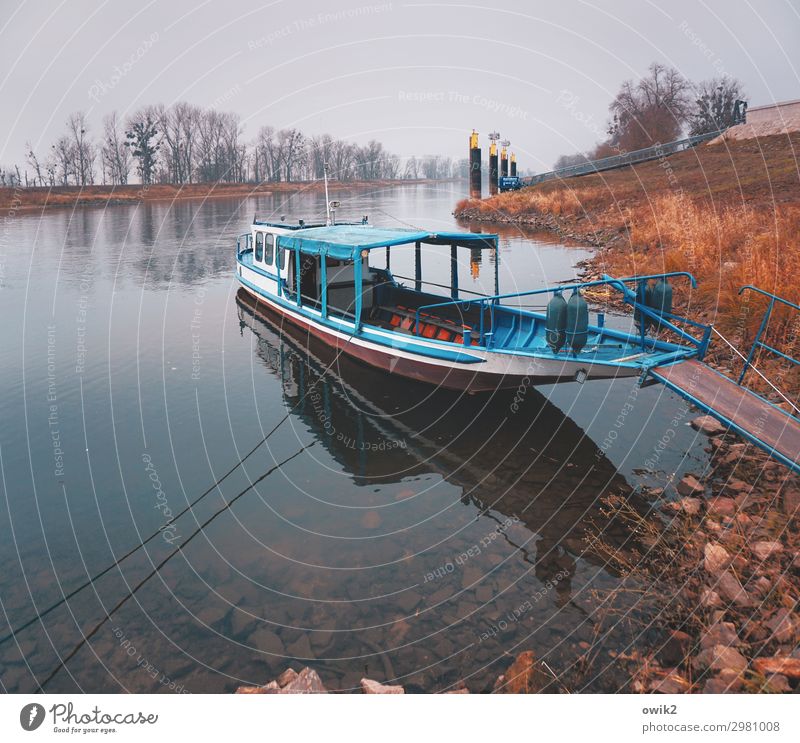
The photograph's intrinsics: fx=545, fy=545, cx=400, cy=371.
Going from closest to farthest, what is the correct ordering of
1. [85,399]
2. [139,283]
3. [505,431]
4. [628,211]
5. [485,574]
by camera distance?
[485,574] < [505,431] < [85,399] < [139,283] < [628,211]

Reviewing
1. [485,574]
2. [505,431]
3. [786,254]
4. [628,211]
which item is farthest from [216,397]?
[628,211]

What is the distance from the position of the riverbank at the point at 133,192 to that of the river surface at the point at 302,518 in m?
63.4

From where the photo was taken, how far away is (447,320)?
49.8ft

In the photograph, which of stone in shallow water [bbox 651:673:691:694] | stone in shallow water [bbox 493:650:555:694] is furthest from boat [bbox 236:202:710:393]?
stone in shallow water [bbox 651:673:691:694]

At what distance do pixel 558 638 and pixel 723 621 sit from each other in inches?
71.0

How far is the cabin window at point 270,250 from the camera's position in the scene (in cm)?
2001

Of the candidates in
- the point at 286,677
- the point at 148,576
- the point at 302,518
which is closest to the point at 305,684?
the point at 286,677

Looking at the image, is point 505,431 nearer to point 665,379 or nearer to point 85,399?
point 665,379

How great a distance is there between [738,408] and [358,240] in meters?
10.2

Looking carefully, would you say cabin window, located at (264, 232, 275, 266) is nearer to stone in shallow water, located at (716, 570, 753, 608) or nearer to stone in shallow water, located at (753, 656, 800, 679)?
stone in shallow water, located at (716, 570, 753, 608)

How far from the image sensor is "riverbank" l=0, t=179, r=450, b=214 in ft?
231

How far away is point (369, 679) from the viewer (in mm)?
6090

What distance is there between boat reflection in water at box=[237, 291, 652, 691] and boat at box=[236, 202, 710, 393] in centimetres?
118

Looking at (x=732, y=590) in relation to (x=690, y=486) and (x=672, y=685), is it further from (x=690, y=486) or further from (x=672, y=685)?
(x=690, y=486)
